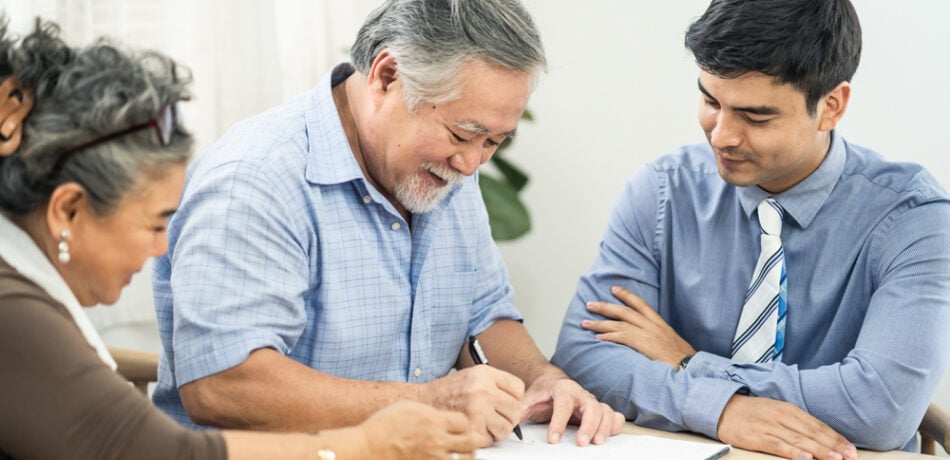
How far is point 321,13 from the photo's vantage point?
124 inches

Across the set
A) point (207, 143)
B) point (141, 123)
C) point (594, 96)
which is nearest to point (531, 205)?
point (594, 96)

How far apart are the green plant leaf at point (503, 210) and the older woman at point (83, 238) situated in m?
1.92

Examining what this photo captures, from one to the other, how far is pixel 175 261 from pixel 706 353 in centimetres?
94

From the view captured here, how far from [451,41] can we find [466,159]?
0.68 feet

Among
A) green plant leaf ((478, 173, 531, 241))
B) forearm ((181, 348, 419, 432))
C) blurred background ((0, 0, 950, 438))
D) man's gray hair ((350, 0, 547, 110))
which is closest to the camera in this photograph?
forearm ((181, 348, 419, 432))

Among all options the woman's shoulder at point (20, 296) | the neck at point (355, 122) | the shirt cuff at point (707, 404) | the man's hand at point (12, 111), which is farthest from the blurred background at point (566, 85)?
the shirt cuff at point (707, 404)

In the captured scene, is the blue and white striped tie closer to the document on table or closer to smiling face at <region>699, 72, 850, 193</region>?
smiling face at <region>699, 72, 850, 193</region>

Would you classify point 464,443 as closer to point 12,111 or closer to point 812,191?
point 12,111

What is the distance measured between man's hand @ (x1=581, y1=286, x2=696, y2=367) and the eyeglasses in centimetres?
95

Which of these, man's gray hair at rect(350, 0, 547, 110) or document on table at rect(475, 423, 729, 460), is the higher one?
man's gray hair at rect(350, 0, 547, 110)

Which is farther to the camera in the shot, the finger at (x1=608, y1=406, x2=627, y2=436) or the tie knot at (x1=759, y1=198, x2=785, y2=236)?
the tie knot at (x1=759, y1=198, x2=785, y2=236)

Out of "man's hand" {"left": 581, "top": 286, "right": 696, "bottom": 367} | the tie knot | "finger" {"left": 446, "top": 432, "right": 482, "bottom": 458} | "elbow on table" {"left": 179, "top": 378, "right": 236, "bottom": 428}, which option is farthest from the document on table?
the tie knot

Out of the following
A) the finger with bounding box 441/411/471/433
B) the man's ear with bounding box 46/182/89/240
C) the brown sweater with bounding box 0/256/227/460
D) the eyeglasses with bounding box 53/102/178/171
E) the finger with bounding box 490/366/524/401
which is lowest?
the finger with bounding box 490/366/524/401

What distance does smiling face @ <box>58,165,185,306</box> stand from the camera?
50.1 inches
